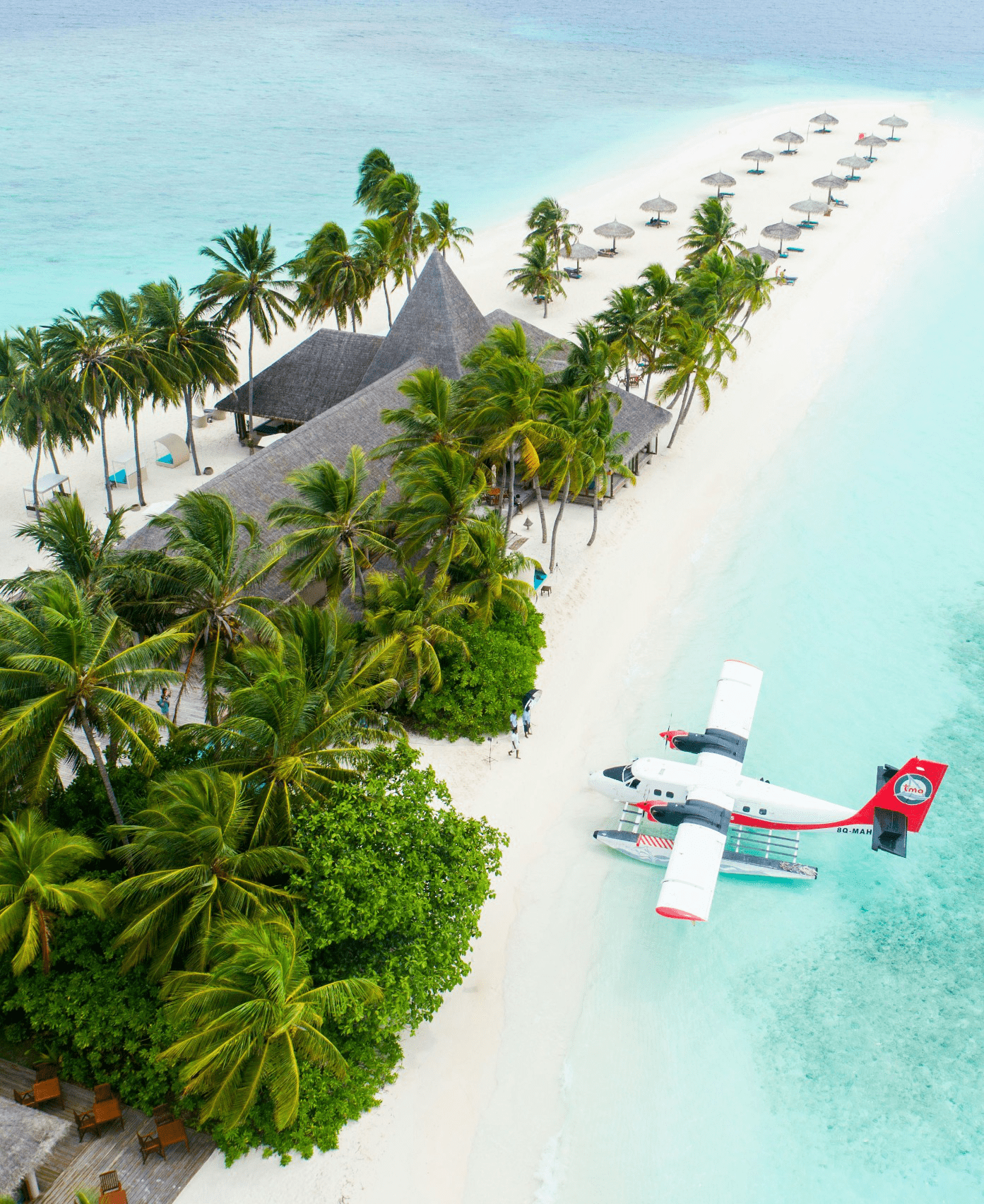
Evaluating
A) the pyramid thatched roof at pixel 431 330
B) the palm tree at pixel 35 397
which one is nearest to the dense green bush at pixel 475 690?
the pyramid thatched roof at pixel 431 330

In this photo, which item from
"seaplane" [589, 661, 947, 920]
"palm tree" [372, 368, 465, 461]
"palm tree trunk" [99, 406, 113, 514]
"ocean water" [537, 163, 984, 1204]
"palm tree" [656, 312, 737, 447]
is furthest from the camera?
"palm tree" [656, 312, 737, 447]

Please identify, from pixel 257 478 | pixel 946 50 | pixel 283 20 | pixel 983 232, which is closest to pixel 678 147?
pixel 983 232

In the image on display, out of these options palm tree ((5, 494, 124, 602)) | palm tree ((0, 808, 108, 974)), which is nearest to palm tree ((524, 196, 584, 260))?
palm tree ((5, 494, 124, 602))

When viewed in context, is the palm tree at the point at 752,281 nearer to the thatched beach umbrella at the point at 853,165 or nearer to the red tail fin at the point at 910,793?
the red tail fin at the point at 910,793

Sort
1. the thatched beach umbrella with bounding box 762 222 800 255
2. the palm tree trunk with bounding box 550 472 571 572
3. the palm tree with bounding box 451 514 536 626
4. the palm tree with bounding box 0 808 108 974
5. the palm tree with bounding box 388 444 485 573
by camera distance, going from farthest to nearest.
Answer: the thatched beach umbrella with bounding box 762 222 800 255 < the palm tree trunk with bounding box 550 472 571 572 < the palm tree with bounding box 451 514 536 626 < the palm tree with bounding box 388 444 485 573 < the palm tree with bounding box 0 808 108 974

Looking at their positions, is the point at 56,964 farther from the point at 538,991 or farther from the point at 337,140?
the point at 337,140

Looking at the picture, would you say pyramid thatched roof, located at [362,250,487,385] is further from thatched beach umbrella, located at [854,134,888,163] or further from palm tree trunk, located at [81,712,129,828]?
thatched beach umbrella, located at [854,134,888,163]

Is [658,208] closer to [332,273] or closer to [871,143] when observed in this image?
[871,143]
